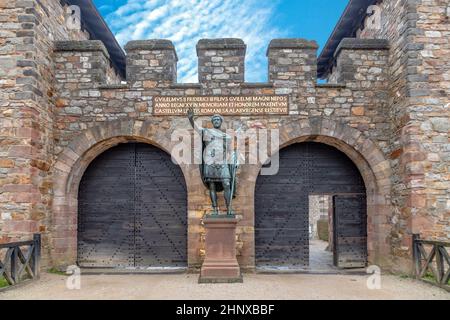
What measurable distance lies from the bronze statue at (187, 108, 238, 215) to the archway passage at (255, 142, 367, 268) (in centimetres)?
156

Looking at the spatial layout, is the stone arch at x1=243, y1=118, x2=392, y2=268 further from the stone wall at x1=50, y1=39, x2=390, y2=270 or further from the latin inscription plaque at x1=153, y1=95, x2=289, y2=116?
the latin inscription plaque at x1=153, y1=95, x2=289, y2=116

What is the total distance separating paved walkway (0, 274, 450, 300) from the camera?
17.7 feet

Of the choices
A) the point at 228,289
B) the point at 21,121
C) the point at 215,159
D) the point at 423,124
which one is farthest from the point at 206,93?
the point at 423,124

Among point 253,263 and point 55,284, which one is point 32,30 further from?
point 253,263

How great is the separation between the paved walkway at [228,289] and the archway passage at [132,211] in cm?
104

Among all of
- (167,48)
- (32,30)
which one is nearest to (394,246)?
(167,48)

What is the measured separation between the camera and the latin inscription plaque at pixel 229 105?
763 centimetres

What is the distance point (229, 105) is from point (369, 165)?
3.15 m

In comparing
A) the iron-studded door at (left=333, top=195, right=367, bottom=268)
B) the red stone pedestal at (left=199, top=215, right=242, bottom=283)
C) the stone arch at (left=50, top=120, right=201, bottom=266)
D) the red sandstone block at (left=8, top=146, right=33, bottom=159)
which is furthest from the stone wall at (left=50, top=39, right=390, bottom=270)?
the red stone pedestal at (left=199, top=215, right=242, bottom=283)

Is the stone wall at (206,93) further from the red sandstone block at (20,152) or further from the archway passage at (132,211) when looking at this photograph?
the red sandstone block at (20,152)

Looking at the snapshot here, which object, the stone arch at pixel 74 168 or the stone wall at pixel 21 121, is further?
the stone arch at pixel 74 168

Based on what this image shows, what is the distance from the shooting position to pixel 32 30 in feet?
22.4

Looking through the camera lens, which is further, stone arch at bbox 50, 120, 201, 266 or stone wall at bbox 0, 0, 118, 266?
stone arch at bbox 50, 120, 201, 266

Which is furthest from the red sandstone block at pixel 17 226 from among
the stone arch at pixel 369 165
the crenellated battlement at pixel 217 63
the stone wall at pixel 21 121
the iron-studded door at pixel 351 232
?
the iron-studded door at pixel 351 232
